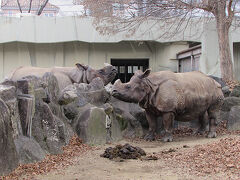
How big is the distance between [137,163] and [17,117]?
6.32 feet

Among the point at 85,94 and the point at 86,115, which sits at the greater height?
the point at 85,94

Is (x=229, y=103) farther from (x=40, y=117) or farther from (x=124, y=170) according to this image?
Answer: (x=40, y=117)

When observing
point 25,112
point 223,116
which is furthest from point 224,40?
point 25,112

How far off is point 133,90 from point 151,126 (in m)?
0.99

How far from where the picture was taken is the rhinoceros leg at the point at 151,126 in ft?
27.0

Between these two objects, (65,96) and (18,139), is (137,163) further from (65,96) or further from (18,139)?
(65,96)

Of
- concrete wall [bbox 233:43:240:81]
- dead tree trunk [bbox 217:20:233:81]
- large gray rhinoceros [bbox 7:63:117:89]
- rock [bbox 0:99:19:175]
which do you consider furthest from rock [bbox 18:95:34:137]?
concrete wall [bbox 233:43:240:81]

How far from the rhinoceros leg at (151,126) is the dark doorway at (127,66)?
35.5ft

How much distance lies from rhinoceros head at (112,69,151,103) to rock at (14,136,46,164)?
2.80 m

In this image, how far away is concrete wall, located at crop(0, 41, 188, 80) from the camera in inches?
671

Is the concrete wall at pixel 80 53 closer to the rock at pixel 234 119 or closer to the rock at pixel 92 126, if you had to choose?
the rock at pixel 234 119

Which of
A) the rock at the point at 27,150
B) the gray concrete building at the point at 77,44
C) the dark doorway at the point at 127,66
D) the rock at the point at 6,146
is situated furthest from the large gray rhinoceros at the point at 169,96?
the dark doorway at the point at 127,66

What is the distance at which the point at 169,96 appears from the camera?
7941 millimetres

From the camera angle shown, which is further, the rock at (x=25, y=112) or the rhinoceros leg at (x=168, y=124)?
the rhinoceros leg at (x=168, y=124)
